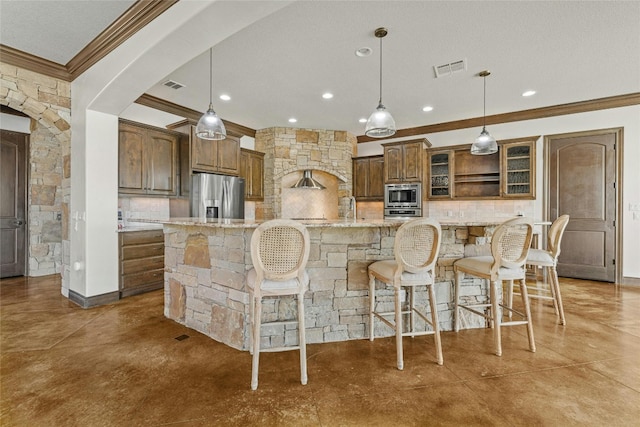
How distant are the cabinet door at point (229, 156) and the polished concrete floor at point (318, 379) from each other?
2850 millimetres

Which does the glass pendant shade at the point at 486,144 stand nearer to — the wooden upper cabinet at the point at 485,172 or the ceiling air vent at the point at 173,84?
the wooden upper cabinet at the point at 485,172

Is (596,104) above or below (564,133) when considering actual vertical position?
above

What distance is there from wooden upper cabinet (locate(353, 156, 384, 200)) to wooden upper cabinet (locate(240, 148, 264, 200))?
6.87 feet

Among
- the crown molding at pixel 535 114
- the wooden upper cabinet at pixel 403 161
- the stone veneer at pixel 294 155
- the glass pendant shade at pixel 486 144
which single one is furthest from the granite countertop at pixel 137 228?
the crown molding at pixel 535 114

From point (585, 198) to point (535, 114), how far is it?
162 centimetres

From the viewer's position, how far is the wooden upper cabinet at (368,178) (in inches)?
251

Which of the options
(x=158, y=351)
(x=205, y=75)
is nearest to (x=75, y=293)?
(x=158, y=351)

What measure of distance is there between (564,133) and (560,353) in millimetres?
4155

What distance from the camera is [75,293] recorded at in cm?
361

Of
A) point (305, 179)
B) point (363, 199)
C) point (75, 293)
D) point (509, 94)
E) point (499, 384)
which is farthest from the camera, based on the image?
point (363, 199)

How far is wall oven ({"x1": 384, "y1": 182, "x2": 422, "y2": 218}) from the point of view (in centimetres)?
577

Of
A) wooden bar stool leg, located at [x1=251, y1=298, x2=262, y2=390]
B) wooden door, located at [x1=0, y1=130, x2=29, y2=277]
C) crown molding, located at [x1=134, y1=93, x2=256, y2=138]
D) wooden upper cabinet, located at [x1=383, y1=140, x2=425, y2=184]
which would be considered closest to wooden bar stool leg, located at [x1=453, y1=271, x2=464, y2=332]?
wooden bar stool leg, located at [x1=251, y1=298, x2=262, y2=390]

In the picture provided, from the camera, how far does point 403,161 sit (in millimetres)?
5914

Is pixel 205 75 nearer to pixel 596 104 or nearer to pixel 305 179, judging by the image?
pixel 305 179
